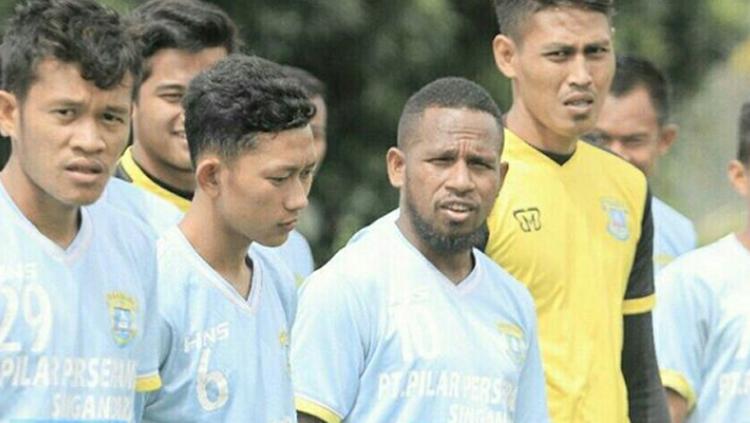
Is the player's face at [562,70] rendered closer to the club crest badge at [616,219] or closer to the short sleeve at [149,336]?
the club crest badge at [616,219]

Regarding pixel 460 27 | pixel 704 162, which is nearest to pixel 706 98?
pixel 704 162

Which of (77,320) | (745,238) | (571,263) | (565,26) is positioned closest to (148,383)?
(77,320)

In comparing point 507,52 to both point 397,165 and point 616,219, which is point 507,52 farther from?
point 397,165

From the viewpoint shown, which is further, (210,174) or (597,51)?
(597,51)

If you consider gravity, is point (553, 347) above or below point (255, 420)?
above

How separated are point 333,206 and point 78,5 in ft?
24.0

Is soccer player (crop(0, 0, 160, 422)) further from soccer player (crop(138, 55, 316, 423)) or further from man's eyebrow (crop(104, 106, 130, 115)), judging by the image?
soccer player (crop(138, 55, 316, 423))

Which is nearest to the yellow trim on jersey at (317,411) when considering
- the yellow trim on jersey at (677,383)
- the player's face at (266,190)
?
the player's face at (266,190)

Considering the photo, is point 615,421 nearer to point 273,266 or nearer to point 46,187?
point 273,266

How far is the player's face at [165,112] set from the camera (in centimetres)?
762

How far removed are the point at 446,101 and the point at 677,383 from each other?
1.63 metres

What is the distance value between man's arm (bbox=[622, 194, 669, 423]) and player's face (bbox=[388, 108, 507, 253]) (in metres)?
0.89

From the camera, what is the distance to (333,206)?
13.4 meters

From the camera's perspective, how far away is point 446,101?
283 inches
